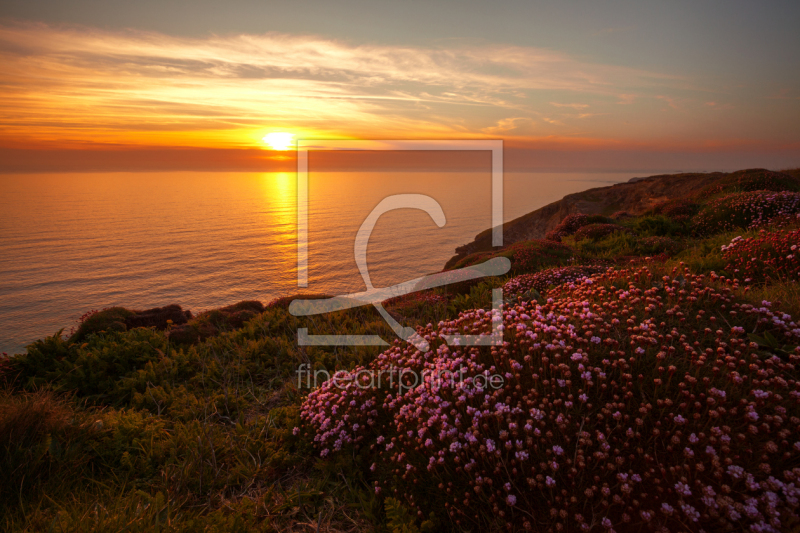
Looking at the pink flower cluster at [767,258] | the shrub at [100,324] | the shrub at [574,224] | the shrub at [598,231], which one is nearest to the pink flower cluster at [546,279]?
the pink flower cluster at [767,258]

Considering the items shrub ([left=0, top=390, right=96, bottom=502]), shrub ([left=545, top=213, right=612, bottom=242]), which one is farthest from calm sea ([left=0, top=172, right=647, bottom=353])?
shrub ([left=0, top=390, right=96, bottom=502])

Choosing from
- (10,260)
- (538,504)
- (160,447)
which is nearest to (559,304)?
(538,504)

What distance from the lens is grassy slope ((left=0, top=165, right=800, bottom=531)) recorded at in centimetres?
396

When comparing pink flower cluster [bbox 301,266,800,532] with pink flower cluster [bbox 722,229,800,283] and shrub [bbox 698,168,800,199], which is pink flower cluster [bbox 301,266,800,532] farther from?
shrub [bbox 698,168,800,199]

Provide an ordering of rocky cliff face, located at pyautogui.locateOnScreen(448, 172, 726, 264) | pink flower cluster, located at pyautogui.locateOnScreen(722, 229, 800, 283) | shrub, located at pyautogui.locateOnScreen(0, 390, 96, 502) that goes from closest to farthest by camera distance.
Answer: shrub, located at pyautogui.locateOnScreen(0, 390, 96, 502), pink flower cluster, located at pyautogui.locateOnScreen(722, 229, 800, 283), rocky cliff face, located at pyautogui.locateOnScreen(448, 172, 726, 264)

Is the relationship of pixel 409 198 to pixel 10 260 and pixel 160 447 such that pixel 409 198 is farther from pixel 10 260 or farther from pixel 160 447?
pixel 160 447

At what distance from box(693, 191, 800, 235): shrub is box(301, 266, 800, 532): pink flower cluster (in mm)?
12559

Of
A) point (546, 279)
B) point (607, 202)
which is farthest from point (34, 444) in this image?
point (607, 202)

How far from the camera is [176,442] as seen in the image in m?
5.28

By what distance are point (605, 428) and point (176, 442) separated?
5392mm

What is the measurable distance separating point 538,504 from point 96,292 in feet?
164

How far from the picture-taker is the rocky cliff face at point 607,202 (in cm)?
3026

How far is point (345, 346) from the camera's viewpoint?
8.41 meters

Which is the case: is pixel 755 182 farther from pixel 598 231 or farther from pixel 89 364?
pixel 89 364
